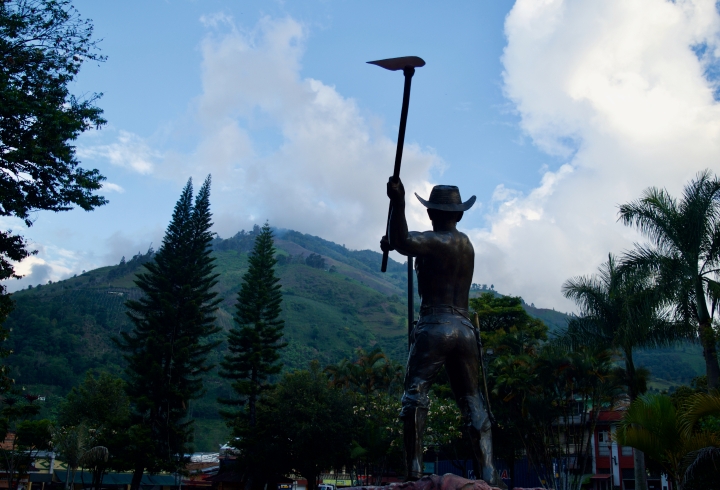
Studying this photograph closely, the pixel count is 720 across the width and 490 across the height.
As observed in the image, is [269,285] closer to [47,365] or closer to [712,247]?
[712,247]

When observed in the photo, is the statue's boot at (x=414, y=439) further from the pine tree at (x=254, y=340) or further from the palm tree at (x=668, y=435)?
the pine tree at (x=254, y=340)

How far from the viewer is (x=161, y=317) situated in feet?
94.6

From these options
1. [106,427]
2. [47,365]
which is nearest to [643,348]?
[106,427]

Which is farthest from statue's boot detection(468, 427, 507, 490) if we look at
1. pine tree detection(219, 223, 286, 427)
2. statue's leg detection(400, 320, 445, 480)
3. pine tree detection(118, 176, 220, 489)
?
pine tree detection(219, 223, 286, 427)

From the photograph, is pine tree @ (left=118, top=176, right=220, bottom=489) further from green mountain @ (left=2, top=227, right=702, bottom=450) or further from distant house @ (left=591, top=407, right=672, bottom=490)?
distant house @ (left=591, top=407, right=672, bottom=490)

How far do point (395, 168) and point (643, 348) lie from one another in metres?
13.5

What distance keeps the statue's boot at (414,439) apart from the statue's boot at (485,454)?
0.40m

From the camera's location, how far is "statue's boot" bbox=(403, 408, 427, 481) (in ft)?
14.9

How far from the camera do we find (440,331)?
479cm

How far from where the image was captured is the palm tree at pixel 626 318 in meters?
14.7

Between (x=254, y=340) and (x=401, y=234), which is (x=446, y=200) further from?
(x=254, y=340)

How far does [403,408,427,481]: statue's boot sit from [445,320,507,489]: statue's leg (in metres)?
0.38

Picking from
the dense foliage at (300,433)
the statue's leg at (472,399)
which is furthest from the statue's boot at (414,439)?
the dense foliage at (300,433)

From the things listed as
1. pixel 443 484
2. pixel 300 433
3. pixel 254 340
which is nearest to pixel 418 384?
pixel 443 484
